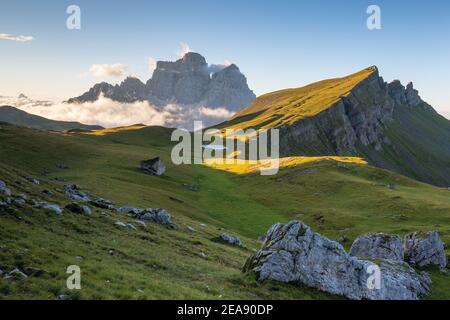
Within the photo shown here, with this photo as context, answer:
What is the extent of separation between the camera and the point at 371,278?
35188 mm

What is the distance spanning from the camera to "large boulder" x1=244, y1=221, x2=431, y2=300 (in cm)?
3231

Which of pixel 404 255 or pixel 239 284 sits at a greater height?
pixel 239 284

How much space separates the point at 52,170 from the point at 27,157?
13.9 metres

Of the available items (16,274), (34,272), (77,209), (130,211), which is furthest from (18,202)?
(130,211)

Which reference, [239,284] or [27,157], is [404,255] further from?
[27,157]

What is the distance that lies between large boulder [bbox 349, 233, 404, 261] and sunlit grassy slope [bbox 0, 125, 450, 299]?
5258 millimetres

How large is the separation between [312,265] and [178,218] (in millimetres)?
36794

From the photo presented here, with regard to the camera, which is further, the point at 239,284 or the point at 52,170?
the point at 52,170

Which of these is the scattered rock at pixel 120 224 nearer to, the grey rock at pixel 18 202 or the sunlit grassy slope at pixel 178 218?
the sunlit grassy slope at pixel 178 218

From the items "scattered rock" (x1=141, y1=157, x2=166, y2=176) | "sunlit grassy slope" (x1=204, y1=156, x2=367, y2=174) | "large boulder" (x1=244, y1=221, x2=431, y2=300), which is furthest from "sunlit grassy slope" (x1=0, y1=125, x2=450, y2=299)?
"sunlit grassy slope" (x1=204, y1=156, x2=367, y2=174)

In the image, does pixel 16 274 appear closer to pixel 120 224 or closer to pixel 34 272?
pixel 34 272
